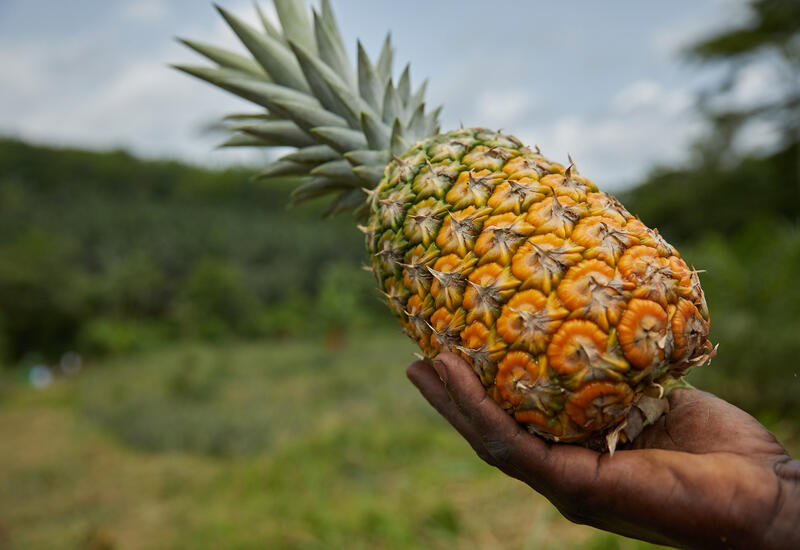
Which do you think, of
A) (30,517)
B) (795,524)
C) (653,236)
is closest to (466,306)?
(653,236)

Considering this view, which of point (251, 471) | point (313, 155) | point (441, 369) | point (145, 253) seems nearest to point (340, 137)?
point (313, 155)

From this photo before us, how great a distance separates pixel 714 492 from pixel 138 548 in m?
7.33

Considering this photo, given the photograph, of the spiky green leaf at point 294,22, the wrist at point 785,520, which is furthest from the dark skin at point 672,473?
the spiky green leaf at point 294,22

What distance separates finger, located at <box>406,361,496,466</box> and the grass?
10.5 feet

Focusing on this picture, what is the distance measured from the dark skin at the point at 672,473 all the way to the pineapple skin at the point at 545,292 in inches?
3.7

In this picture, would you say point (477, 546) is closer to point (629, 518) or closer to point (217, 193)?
point (629, 518)

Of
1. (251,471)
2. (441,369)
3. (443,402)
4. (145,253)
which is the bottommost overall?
(251,471)

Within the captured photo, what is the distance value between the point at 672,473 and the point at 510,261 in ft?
2.56

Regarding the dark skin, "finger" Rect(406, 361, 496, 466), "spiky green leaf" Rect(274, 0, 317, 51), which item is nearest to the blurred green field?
the dark skin

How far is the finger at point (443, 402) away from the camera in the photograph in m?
1.78

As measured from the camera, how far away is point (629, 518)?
1.55m

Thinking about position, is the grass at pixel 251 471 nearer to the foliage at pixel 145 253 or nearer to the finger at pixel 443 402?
the finger at pixel 443 402

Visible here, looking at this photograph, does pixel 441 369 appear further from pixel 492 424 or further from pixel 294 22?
pixel 294 22

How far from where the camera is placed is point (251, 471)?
852 cm
